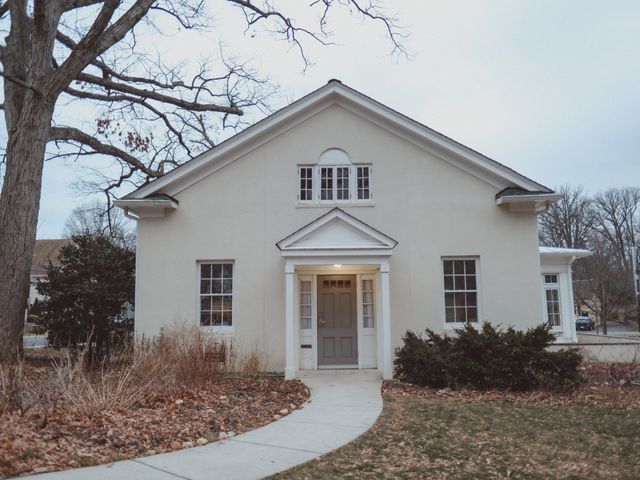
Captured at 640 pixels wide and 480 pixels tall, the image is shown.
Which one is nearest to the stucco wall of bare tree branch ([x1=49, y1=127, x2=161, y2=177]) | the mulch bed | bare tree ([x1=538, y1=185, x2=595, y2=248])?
the mulch bed

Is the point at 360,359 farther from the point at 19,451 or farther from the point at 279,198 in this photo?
the point at 19,451

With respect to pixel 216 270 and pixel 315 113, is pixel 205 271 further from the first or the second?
pixel 315 113

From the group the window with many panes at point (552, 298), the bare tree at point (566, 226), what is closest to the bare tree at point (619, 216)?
the bare tree at point (566, 226)

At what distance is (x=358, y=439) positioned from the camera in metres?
6.66

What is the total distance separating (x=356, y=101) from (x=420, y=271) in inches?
181

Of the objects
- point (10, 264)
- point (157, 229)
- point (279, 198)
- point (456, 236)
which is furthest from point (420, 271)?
point (10, 264)

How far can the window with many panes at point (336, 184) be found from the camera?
44.4 ft

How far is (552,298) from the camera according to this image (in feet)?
61.0

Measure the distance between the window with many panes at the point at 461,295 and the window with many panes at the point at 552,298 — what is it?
660 cm

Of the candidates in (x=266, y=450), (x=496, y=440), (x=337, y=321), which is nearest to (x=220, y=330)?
(x=337, y=321)

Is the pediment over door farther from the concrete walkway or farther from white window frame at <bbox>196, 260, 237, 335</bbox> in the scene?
the concrete walkway

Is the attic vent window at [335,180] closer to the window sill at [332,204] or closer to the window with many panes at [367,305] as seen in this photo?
the window sill at [332,204]

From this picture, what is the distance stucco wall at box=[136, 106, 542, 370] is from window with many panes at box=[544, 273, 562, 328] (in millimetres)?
6218

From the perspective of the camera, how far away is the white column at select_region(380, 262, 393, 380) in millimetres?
12078
